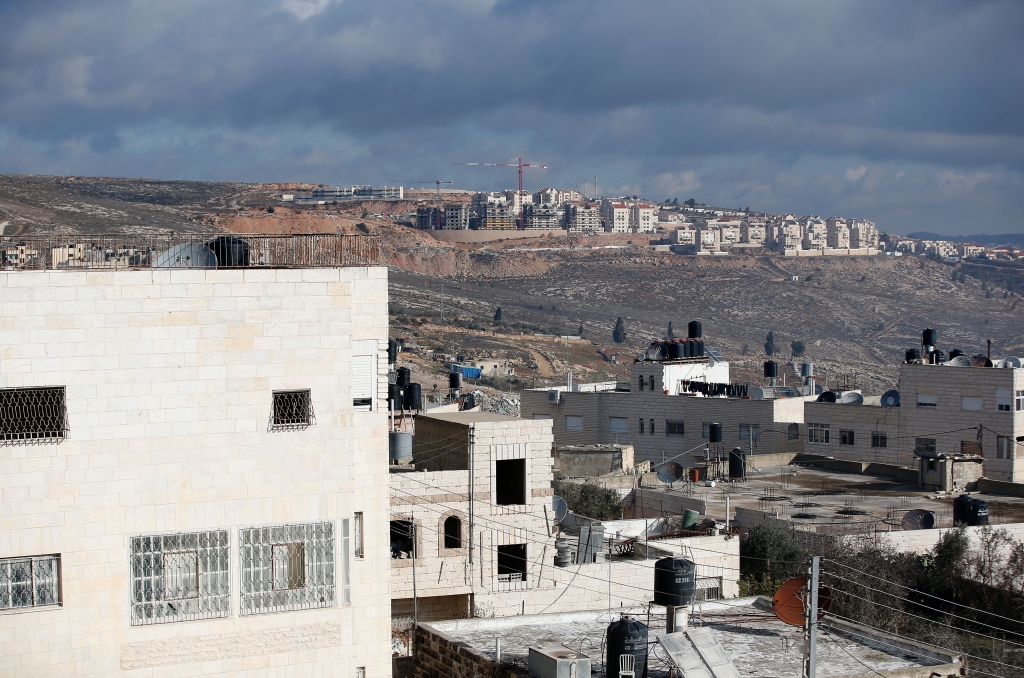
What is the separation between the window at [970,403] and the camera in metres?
43.5

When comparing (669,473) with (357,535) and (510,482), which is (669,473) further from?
(357,535)

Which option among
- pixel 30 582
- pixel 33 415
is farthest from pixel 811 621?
pixel 33 415

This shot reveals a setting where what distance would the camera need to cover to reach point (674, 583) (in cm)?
1712

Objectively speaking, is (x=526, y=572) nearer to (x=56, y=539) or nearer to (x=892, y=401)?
(x=56, y=539)

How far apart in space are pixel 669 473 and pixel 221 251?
23.8 m

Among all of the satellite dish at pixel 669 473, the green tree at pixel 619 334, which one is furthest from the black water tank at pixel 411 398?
the green tree at pixel 619 334

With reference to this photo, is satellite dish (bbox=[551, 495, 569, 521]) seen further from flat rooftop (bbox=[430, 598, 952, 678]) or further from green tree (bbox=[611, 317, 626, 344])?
green tree (bbox=[611, 317, 626, 344])

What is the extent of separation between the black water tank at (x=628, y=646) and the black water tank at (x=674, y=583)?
1450mm

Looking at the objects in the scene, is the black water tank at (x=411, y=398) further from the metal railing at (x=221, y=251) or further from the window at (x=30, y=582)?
the window at (x=30, y=582)

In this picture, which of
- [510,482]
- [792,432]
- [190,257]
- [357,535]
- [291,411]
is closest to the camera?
[291,411]

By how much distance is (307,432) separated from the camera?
15.7m

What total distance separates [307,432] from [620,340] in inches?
4712

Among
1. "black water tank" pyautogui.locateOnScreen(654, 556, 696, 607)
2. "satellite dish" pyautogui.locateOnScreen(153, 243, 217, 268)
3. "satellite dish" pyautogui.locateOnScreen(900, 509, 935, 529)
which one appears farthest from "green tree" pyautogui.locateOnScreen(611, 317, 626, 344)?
"satellite dish" pyautogui.locateOnScreen(153, 243, 217, 268)

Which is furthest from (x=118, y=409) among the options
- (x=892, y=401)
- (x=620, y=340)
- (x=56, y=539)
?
(x=620, y=340)
